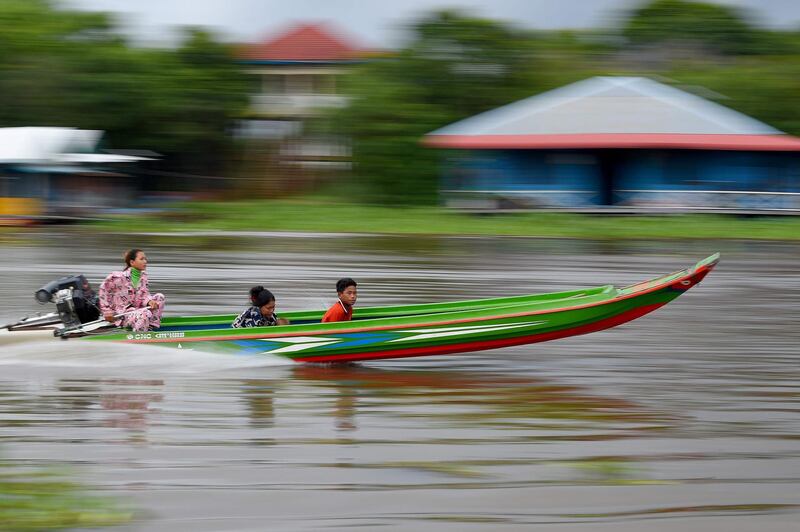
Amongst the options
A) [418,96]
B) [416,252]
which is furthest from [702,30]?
[416,252]

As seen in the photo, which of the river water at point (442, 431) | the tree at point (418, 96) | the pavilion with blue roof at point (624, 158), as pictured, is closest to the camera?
the river water at point (442, 431)

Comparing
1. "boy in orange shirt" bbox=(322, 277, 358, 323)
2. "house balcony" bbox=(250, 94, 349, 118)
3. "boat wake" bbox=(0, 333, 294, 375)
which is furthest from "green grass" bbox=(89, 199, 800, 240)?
"boat wake" bbox=(0, 333, 294, 375)

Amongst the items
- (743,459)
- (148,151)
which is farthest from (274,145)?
(743,459)

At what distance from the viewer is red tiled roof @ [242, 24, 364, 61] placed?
191 ft

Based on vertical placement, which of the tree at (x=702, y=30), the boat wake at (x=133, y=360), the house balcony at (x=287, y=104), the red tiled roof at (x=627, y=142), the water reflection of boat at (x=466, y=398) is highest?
the tree at (x=702, y=30)

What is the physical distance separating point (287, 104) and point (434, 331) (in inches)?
1706

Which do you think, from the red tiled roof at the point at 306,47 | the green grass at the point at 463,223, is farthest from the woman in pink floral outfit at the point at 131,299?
the red tiled roof at the point at 306,47

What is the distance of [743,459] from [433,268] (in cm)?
1264

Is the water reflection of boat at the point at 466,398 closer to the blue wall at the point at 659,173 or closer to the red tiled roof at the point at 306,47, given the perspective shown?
the blue wall at the point at 659,173

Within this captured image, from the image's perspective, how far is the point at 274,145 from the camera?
44344 mm

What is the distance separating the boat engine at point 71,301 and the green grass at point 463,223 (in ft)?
58.2

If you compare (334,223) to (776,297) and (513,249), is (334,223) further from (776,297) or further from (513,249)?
(776,297)

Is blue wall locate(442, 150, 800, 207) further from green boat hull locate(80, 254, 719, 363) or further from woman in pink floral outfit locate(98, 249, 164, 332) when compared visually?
woman in pink floral outfit locate(98, 249, 164, 332)

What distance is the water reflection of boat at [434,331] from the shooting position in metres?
9.74
